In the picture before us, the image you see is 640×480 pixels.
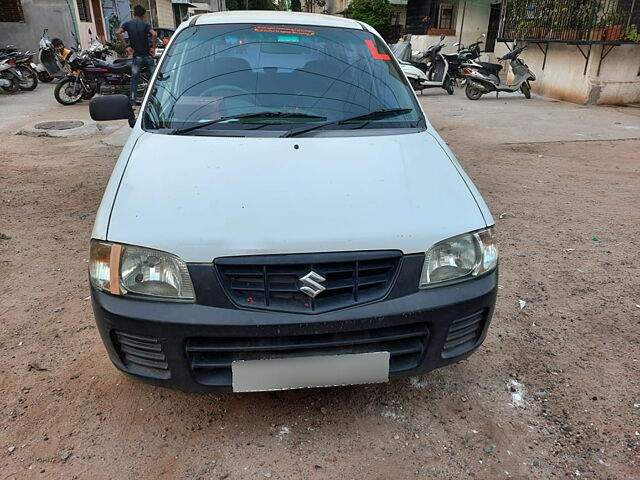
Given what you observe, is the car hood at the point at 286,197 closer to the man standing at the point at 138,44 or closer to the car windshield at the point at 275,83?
the car windshield at the point at 275,83

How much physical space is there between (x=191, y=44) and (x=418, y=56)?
12.0 meters

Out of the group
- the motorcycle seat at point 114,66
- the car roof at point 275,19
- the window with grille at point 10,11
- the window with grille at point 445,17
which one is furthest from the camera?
the window with grille at point 445,17

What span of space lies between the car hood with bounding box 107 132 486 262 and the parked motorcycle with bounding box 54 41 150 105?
8.80 m

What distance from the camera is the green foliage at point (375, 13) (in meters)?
24.0

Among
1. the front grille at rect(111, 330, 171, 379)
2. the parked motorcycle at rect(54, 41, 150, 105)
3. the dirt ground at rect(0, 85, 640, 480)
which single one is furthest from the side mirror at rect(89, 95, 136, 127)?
the parked motorcycle at rect(54, 41, 150, 105)

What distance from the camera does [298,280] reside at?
1.77 metres

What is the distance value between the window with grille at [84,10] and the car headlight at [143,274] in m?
16.9

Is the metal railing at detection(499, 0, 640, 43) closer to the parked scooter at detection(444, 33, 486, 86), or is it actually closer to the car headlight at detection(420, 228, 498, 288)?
the parked scooter at detection(444, 33, 486, 86)

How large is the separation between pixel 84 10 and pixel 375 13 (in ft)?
45.4

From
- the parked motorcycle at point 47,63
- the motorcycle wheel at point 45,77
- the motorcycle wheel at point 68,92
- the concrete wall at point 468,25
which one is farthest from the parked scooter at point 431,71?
the motorcycle wheel at point 45,77

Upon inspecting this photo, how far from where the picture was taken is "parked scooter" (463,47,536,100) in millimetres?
11359

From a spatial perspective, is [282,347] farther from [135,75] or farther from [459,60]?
[459,60]

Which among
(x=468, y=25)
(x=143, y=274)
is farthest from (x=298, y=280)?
(x=468, y=25)

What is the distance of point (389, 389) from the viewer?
238cm
